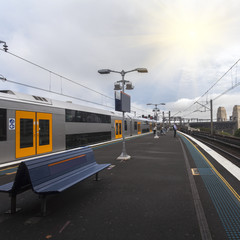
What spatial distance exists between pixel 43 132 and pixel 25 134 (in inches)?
45.5

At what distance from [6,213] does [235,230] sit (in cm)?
373

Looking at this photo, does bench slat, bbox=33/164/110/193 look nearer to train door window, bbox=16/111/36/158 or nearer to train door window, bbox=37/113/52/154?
train door window, bbox=16/111/36/158

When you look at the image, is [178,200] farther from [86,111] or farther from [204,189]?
[86,111]

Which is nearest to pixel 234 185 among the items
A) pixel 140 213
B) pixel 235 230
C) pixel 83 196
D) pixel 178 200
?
pixel 178 200

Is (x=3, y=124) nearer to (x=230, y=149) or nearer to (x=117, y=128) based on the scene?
(x=230, y=149)

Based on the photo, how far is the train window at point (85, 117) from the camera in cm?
1140

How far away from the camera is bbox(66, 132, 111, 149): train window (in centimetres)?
1153

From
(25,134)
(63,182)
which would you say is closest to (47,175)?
(63,182)

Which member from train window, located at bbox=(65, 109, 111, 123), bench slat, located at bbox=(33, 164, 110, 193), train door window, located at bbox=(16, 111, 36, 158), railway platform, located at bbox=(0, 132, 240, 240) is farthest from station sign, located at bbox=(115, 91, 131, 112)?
train window, located at bbox=(65, 109, 111, 123)

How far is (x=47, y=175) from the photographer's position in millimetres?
3400

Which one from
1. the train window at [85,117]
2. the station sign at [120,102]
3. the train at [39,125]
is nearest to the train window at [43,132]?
the train at [39,125]

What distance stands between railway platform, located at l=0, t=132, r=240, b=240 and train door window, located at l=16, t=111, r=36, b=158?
4.29 meters

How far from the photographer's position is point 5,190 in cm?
302

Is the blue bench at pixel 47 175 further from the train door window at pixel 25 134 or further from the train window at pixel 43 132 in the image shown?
the train window at pixel 43 132
